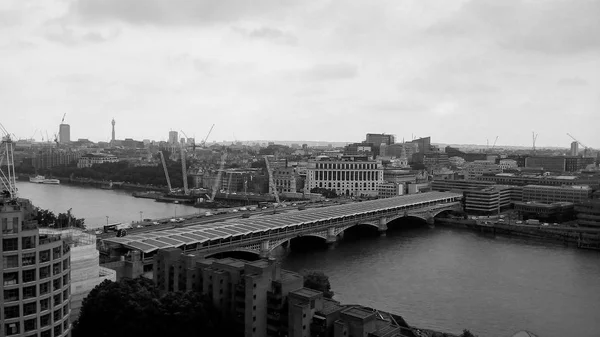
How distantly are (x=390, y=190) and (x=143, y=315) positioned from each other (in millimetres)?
26386

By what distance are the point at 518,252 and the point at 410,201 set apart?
6.99 metres

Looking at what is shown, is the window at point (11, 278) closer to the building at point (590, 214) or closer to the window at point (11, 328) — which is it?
the window at point (11, 328)

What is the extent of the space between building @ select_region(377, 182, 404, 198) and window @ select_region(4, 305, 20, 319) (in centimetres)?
2745

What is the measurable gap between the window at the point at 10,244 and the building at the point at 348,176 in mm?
27777

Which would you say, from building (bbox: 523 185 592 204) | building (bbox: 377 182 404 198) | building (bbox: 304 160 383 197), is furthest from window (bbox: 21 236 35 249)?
building (bbox: 304 160 383 197)

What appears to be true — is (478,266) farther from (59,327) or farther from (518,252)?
(59,327)

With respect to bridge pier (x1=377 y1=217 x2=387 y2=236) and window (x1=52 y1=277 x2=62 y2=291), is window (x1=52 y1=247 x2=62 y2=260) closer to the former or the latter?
window (x1=52 y1=277 x2=62 y2=291)

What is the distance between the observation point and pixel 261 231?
15.4m

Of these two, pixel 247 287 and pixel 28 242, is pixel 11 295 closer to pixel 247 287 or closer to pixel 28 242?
pixel 28 242

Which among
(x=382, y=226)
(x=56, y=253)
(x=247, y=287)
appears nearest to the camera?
(x=56, y=253)

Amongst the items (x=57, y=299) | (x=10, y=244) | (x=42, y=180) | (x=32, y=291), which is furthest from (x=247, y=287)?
(x=42, y=180)

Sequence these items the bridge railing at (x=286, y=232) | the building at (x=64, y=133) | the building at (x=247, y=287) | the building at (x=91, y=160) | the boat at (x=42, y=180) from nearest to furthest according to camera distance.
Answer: the building at (x=247, y=287), the bridge railing at (x=286, y=232), the boat at (x=42, y=180), the building at (x=91, y=160), the building at (x=64, y=133)

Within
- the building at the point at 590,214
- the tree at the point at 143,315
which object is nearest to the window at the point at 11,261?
the tree at the point at 143,315

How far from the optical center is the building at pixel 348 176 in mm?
33969
